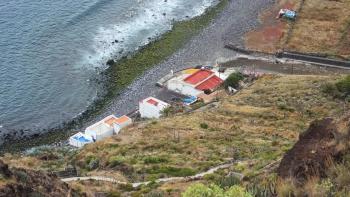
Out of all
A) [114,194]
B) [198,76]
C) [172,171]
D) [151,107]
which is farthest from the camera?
[198,76]

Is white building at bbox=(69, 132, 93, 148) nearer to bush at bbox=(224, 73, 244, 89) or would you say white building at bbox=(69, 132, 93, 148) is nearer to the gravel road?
the gravel road

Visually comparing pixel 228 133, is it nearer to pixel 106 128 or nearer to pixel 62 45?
pixel 106 128

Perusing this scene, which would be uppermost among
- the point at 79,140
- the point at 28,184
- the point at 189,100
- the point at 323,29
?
the point at 28,184

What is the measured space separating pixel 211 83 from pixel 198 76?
2198mm

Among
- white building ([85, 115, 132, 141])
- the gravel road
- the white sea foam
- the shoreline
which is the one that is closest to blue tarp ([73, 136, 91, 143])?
white building ([85, 115, 132, 141])

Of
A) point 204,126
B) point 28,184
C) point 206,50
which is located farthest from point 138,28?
point 28,184

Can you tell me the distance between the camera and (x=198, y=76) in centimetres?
7188

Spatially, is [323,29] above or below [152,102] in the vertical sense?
above

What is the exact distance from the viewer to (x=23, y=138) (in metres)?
64.6

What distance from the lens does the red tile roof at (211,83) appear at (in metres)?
69.5

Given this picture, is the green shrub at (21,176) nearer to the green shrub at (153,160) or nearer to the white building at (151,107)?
the green shrub at (153,160)

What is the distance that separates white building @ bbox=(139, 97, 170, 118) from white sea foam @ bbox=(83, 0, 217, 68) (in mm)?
17543

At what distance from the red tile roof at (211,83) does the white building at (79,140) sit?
53.1ft

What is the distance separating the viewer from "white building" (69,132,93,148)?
A: 60.0 meters
